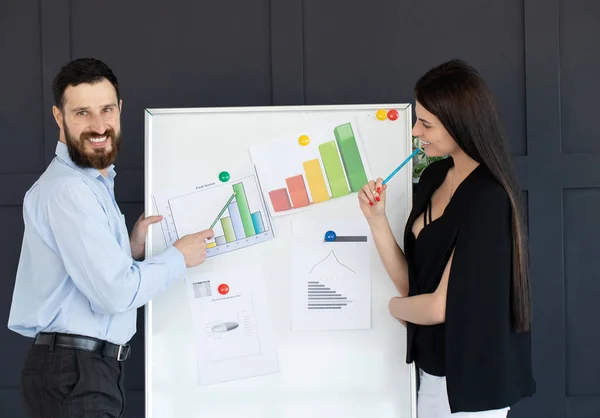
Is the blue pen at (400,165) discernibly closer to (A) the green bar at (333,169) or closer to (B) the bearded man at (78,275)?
(A) the green bar at (333,169)

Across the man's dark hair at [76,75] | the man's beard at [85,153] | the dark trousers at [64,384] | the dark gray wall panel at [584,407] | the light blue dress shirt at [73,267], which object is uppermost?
the man's dark hair at [76,75]

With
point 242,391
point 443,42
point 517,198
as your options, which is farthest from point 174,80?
point 517,198

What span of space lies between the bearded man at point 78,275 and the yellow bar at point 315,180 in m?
0.55

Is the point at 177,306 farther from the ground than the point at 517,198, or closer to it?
closer to it

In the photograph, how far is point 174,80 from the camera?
269 cm

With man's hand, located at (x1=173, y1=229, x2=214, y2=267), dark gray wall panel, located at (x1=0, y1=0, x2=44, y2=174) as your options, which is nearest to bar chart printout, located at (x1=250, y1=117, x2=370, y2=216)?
man's hand, located at (x1=173, y1=229, x2=214, y2=267)

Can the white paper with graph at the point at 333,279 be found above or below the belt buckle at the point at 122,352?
above

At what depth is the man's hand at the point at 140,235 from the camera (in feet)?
6.87

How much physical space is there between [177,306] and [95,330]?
0.37m

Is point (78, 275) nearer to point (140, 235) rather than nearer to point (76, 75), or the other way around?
point (140, 235)

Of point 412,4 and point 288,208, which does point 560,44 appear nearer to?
point 412,4

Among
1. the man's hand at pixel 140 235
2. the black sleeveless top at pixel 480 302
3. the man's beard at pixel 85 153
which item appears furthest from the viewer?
the man's hand at pixel 140 235

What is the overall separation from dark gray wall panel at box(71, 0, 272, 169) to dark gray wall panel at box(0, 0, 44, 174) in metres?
0.20

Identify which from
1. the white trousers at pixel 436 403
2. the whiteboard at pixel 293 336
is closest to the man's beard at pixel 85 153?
the whiteboard at pixel 293 336
